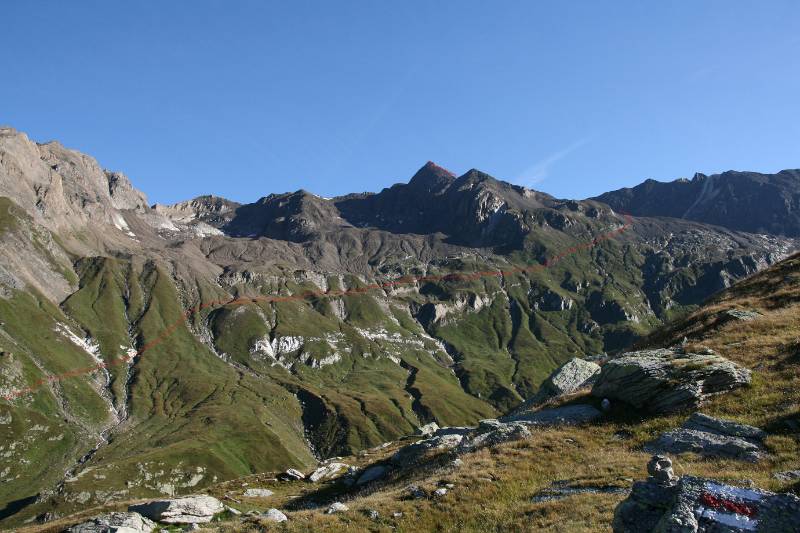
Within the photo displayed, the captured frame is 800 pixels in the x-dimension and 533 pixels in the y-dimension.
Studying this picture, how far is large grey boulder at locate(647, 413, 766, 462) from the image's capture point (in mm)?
23547

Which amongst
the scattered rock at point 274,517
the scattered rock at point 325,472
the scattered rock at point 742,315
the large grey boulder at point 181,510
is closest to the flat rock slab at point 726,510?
the scattered rock at point 274,517

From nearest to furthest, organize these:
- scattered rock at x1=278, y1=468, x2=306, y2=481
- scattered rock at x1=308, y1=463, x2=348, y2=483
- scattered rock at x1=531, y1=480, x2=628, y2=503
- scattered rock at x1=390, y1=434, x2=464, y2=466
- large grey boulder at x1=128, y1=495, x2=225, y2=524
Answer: scattered rock at x1=531, y1=480, x2=628, y2=503 < large grey boulder at x1=128, y1=495, x2=225, y2=524 < scattered rock at x1=390, y1=434, x2=464, y2=466 < scattered rock at x1=308, y1=463, x2=348, y2=483 < scattered rock at x1=278, y1=468, x2=306, y2=481

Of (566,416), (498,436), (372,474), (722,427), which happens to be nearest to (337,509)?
(498,436)

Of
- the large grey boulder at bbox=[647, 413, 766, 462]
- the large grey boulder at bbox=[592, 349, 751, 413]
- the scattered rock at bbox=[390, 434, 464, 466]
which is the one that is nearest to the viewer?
the large grey boulder at bbox=[647, 413, 766, 462]

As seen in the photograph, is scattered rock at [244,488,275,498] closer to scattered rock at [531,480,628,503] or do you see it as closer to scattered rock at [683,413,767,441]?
scattered rock at [531,480,628,503]

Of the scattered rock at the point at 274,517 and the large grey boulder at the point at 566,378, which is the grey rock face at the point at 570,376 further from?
the scattered rock at the point at 274,517

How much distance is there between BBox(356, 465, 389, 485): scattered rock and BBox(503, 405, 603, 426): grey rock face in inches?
483

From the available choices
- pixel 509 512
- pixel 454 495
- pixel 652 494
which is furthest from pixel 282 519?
pixel 652 494

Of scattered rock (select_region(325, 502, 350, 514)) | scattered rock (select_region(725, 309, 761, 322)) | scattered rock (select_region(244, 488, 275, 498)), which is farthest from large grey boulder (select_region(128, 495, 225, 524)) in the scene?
scattered rock (select_region(725, 309, 761, 322))

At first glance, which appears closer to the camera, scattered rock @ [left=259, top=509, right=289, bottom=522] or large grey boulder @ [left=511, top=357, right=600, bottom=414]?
scattered rock @ [left=259, top=509, right=289, bottom=522]

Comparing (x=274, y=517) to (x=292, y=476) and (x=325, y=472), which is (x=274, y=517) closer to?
(x=325, y=472)

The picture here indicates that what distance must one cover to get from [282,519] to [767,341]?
36190mm

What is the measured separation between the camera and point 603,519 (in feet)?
59.7

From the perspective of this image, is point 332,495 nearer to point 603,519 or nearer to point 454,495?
point 454,495
